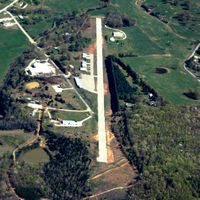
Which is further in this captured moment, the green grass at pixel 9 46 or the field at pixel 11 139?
the green grass at pixel 9 46

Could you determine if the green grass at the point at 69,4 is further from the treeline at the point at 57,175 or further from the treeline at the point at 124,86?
the treeline at the point at 57,175

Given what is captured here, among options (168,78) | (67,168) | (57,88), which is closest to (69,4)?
(168,78)

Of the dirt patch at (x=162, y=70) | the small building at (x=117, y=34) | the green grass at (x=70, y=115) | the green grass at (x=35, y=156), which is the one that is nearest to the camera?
the green grass at (x=35, y=156)

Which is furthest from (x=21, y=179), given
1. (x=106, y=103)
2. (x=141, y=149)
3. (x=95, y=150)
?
(x=106, y=103)

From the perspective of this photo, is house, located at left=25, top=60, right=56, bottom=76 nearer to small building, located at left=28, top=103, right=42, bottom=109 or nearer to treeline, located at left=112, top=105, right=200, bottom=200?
small building, located at left=28, top=103, right=42, bottom=109

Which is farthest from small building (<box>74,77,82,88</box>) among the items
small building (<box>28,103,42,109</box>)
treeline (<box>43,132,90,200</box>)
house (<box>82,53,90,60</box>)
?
treeline (<box>43,132,90,200</box>)

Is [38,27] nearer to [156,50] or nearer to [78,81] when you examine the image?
[78,81]

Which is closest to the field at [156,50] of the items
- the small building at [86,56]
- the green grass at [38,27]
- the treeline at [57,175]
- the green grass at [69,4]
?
the green grass at [69,4]

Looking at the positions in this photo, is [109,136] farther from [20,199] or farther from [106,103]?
[20,199]
